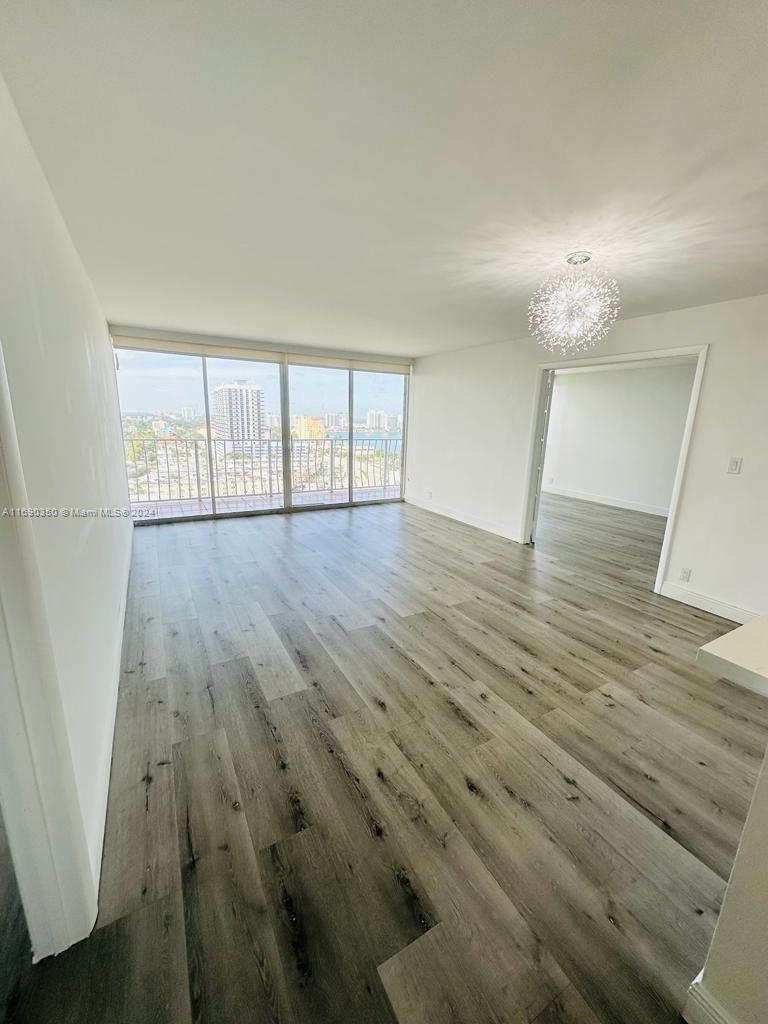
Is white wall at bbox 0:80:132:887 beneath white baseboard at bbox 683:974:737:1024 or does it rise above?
above

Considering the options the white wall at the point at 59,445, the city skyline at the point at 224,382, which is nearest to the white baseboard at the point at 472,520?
the city skyline at the point at 224,382

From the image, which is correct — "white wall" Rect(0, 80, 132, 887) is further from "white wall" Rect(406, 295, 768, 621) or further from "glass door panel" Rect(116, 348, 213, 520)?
"white wall" Rect(406, 295, 768, 621)

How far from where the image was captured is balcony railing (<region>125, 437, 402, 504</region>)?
507cm

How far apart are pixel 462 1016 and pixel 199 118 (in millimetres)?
2569

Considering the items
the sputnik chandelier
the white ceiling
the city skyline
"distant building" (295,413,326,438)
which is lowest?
"distant building" (295,413,326,438)

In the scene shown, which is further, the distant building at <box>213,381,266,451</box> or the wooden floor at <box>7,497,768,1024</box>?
the distant building at <box>213,381,266,451</box>

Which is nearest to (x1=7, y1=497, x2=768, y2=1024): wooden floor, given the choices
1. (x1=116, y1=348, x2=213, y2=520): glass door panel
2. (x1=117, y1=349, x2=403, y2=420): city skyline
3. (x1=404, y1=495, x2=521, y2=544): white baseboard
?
(x1=404, y1=495, x2=521, y2=544): white baseboard

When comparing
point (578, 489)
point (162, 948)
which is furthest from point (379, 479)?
point (162, 948)

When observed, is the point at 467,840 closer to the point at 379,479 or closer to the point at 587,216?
the point at 587,216

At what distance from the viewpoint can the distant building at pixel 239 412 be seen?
16.5ft

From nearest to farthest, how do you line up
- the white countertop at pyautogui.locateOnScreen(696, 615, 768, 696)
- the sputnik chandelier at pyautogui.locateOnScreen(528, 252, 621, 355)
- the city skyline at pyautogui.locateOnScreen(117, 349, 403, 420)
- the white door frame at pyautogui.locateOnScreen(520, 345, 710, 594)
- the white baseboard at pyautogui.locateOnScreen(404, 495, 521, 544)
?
the white countertop at pyautogui.locateOnScreen(696, 615, 768, 696)
the sputnik chandelier at pyautogui.locateOnScreen(528, 252, 621, 355)
the white door frame at pyautogui.locateOnScreen(520, 345, 710, 594)
the city skyline at pyautogui.locateOnScreen(117, 349, 403, 420)
the white baseboard at pyautogui.locateOnScreen(404, 495, 521, 544)

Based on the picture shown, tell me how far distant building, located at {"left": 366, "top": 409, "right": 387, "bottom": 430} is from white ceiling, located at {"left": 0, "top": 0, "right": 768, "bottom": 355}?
3.62m

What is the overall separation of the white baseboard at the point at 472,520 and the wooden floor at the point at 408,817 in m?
1.86

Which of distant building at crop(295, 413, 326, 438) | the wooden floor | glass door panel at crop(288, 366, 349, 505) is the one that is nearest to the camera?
the wooden floor
